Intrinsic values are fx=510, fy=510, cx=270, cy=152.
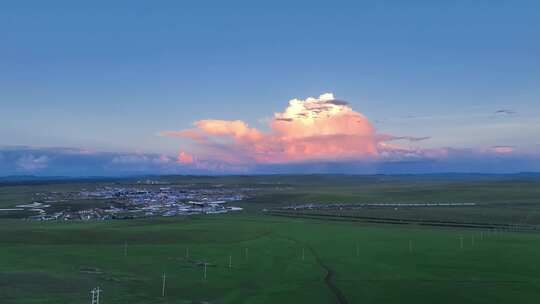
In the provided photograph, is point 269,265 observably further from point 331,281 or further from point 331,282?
point 331,282

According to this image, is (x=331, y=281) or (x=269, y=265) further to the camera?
(x=269, y=265)

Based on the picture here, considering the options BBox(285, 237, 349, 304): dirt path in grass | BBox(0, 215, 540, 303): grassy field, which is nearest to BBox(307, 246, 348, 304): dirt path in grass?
BBox(285, 237, 349, 304): dirt path in grass

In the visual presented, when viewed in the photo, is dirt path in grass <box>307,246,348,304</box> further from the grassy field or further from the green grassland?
the grassy field

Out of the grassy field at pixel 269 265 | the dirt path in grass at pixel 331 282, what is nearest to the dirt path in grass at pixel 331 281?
the dirt path in grass at pixel 331 282

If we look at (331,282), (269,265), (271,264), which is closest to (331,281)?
(331,282)

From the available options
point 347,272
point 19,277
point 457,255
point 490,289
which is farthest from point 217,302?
point 457,255

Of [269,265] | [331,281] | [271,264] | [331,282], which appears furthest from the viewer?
[271,264]

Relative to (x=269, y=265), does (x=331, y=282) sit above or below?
below

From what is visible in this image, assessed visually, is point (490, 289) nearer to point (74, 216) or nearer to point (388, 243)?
point (388, 243)

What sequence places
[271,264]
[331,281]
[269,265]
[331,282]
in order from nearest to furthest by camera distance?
[331,282] < [331,281] < [269,265] < [271,264]
